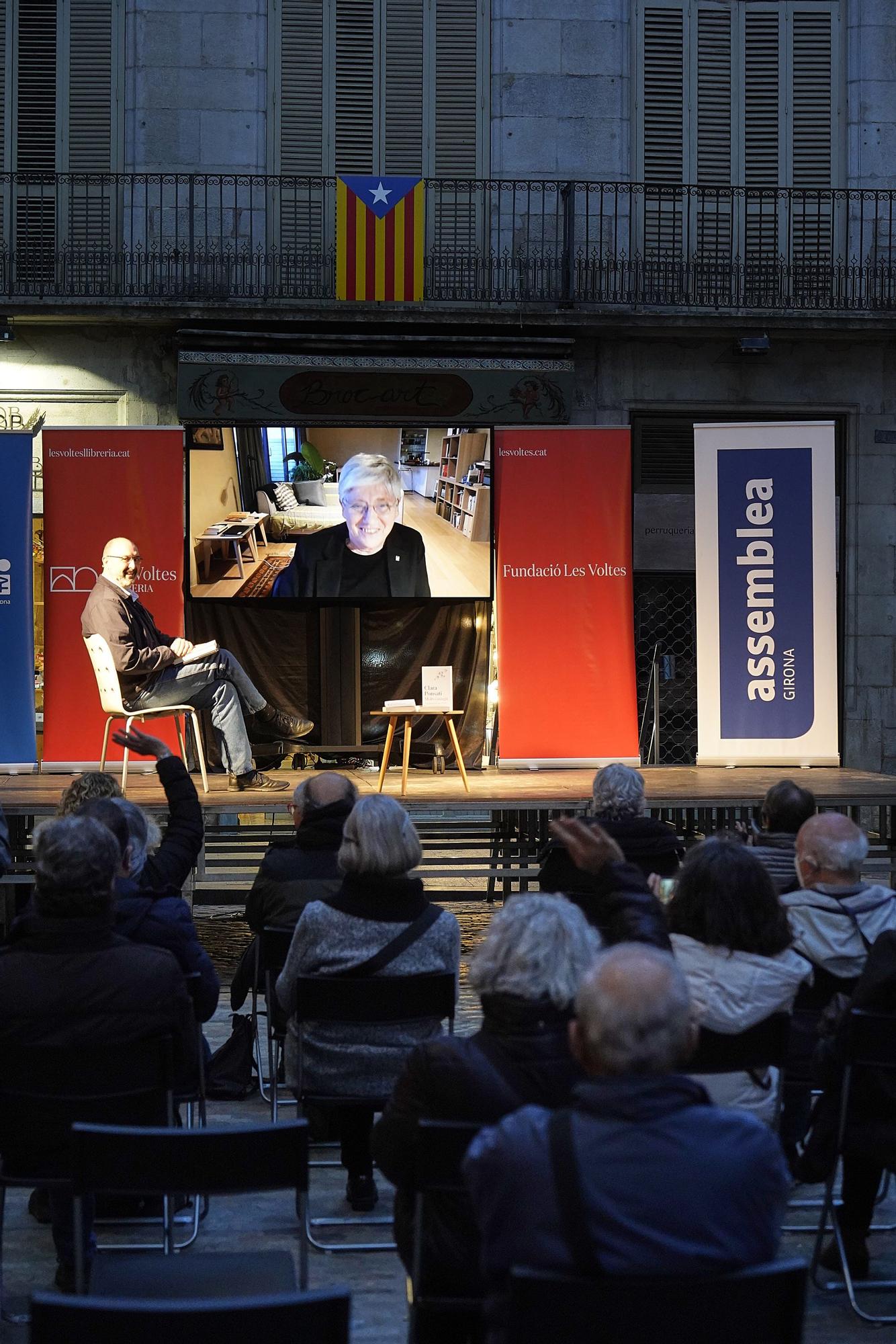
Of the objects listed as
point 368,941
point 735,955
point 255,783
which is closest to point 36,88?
point 255,783

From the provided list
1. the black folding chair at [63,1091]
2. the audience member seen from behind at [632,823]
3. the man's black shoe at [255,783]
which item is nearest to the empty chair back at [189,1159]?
the black folding chair at [63,1091]

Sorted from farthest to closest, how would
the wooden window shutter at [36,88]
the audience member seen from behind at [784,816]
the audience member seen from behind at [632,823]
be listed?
the wooden window shutter at [36,88]
the audience member seen from behind at [632,823]
the audience member seen from behind at [784,816]

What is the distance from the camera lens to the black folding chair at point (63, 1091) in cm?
318

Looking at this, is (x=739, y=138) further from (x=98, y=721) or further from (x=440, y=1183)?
(x=440, y=1183)

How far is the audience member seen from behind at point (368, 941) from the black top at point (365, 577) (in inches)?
307

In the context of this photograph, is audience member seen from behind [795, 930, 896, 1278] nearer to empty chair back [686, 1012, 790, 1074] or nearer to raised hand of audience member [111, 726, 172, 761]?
empty chair back [686, 1012, 790, 1074]

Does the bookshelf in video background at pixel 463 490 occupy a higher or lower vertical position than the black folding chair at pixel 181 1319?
higher

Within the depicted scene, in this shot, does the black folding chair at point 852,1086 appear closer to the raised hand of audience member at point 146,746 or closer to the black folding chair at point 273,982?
the black folding chair at point 273,982

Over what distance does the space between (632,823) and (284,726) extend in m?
6.24

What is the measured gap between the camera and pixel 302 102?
1247cm

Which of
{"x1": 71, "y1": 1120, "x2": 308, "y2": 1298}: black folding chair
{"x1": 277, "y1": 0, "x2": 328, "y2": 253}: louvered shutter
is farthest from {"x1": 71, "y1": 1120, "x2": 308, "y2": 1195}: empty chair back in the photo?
{"x1": 277, "y1": 0, "x2": 328, "y2": 253}: louvered shutter

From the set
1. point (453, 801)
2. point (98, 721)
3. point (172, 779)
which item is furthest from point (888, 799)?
point (98, 721)

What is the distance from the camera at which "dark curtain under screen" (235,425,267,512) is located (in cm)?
1155

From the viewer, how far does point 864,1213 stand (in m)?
3.62
